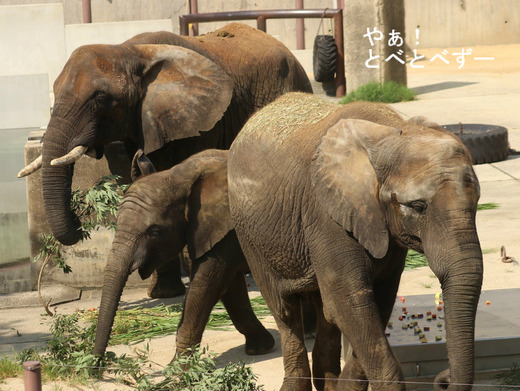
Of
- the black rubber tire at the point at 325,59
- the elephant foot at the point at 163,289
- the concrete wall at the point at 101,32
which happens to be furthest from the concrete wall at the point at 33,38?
the elephant foot at the point at 163,289

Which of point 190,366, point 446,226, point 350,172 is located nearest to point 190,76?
point 190,366

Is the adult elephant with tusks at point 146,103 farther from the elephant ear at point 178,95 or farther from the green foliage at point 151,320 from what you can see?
the green foliage at point 151,320

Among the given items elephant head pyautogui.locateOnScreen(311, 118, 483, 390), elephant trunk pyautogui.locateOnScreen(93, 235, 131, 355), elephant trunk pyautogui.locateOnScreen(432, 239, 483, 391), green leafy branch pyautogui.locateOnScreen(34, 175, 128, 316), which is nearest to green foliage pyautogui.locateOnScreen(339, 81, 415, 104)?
green leafy branch pyautogui.locateOnScreen(34, 175, 128, 316)

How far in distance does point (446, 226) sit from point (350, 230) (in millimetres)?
602

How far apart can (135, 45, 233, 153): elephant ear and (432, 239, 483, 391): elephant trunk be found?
4.44 metres

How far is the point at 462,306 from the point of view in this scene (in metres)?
4.61

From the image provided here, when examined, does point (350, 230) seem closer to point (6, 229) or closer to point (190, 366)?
point (190, 366)

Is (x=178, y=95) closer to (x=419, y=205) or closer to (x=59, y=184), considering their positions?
(x=59, y=184)

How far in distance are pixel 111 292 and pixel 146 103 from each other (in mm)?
2445

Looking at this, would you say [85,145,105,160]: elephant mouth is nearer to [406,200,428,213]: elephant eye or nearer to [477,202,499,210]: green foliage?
[406,200,428,213]: elephant eye

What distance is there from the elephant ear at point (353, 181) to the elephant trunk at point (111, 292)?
1.97 m

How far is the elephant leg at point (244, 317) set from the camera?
7297mm

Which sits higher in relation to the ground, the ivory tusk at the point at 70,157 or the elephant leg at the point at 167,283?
the ivory tusk at the point at 70,157

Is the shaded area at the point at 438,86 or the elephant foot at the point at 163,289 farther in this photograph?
the shaded area at the point at 438,86
